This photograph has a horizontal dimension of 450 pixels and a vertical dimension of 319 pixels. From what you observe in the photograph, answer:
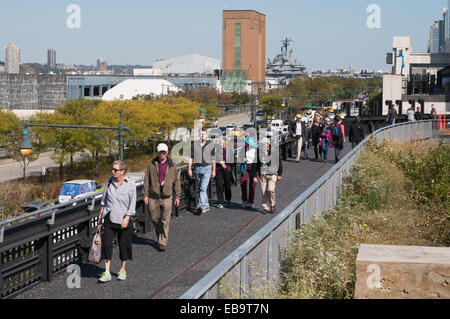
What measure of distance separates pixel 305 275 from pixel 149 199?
427 centimetres

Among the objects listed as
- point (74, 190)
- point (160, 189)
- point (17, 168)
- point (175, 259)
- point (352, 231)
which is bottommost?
point (17, 168)

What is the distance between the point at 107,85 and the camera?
429 ft

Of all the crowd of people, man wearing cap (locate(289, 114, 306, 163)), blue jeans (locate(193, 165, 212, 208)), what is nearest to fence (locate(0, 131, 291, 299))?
the crowd of people

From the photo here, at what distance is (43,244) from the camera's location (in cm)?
944

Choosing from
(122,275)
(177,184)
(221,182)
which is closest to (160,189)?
(177,184)

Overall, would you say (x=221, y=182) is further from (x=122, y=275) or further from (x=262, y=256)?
(x=262, y=256)

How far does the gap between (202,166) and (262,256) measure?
7.55m

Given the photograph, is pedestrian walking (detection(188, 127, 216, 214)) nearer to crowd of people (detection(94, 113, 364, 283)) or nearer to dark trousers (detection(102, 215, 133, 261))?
crowd of people (detection(94, 113, 364, 283))

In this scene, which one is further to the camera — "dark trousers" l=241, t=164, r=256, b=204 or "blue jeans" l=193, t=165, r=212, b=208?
"dark trousers" l=241, t=164, r=256, b=204

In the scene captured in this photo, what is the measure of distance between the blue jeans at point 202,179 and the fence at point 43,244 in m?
3.33

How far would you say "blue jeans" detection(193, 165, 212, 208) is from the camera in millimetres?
14352

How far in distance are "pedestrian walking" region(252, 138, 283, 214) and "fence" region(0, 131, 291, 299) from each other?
402cm
